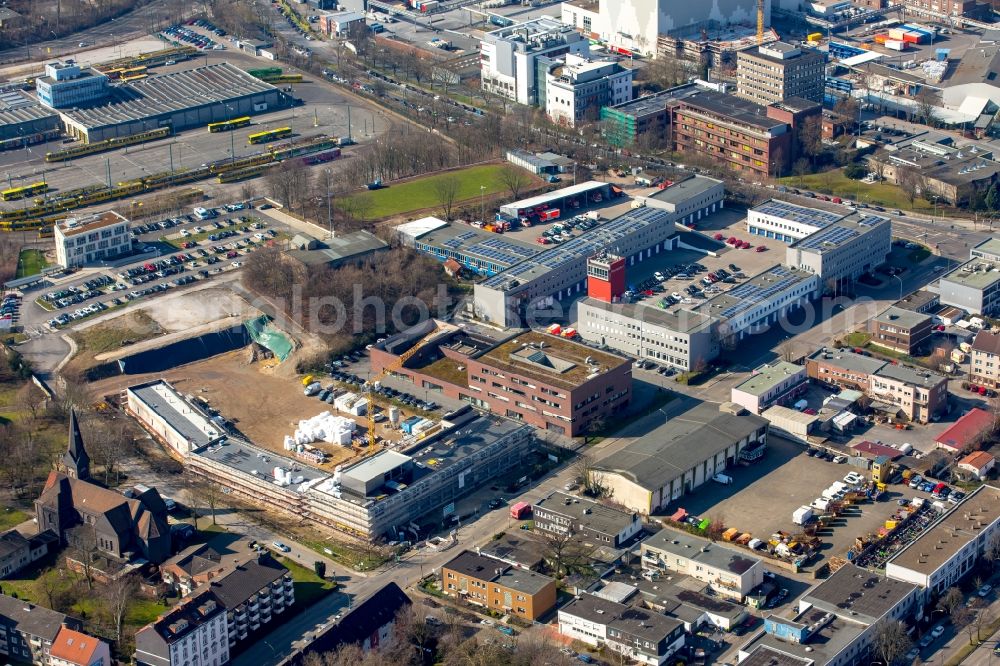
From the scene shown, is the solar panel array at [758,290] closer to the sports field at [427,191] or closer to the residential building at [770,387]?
the residential building at [770,387]

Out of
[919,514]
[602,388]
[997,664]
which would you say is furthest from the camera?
[602,388]

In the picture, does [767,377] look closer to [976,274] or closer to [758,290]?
[758,290]

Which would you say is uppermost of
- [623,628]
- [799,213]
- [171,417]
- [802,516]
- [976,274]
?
[799,213]

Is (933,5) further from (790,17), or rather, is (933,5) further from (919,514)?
(919,514)

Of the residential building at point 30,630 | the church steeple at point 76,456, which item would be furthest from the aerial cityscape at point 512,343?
the church steeple at point 76,456

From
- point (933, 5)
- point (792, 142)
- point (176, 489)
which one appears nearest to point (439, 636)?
point (176, 489)

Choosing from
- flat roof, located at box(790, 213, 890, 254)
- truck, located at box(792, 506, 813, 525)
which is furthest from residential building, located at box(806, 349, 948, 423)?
truck, located at box(792, 506, 813, 525)

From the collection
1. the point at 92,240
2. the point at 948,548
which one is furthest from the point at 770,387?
the point at 92,240
